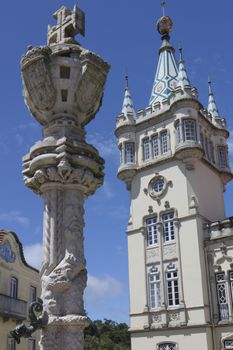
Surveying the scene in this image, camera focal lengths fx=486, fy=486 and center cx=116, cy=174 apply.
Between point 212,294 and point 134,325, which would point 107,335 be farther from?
point 212,294

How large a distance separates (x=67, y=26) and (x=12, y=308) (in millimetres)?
21571

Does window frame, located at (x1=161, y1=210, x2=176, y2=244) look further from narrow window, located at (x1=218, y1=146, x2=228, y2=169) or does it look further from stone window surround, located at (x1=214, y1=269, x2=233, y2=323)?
narrow window, located at (x1=218, y1=146, x2=228, y2=169)

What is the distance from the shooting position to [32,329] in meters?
5.91

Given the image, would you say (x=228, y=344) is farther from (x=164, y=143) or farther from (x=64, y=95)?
(x=64, y=95)

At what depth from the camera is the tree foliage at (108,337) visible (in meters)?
45.8

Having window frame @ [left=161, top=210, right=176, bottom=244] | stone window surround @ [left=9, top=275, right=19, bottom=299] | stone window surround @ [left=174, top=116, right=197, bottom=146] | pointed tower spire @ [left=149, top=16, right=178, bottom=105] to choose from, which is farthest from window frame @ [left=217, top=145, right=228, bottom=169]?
stone window surround @ [left=9, top=275, right=19, bottom=299]

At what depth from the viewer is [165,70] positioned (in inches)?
1444

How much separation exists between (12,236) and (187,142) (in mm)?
12206

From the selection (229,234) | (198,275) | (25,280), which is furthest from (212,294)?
(25,280)

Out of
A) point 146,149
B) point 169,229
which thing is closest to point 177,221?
point 169,229

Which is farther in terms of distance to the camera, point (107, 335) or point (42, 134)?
point (107, 335)

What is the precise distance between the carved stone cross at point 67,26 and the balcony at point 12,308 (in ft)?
67.3

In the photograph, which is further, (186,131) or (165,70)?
(165,70)

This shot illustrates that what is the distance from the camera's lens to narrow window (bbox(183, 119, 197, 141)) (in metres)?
30.9
